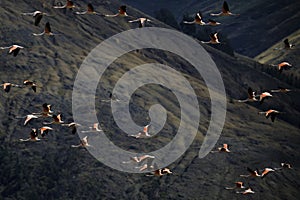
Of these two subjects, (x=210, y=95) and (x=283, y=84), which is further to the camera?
(x=283, y=84)

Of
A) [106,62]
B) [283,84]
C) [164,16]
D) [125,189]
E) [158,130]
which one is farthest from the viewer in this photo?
[164,16]

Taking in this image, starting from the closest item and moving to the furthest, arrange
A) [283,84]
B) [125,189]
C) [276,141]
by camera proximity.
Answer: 1. [125,189]
2. [276,141]
3. [283,84]

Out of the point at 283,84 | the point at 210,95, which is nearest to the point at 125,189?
the point at 210,95

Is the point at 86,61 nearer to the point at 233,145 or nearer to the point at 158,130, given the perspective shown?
the point at 158,130

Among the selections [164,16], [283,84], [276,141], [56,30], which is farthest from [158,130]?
[164,16]

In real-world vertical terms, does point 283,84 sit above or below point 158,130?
below

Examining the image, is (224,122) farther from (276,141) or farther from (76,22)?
(76,22)
